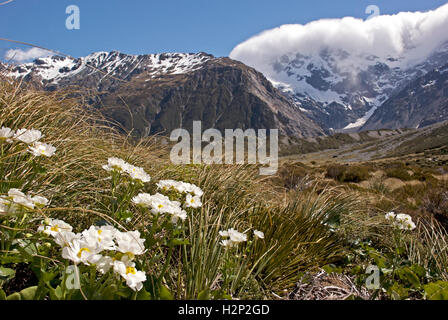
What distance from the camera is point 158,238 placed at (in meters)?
1.74

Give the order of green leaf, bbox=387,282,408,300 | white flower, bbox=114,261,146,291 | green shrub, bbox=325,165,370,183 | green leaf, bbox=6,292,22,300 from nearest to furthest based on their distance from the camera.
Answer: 1. white flower, bbox=114,261,146,291
2. green leaf, bbox=6,292,22,300
3. green leaf, bbox=387,282,408,300
4. green shrub, bbox=325,165,370,183

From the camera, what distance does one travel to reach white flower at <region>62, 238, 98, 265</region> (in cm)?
101

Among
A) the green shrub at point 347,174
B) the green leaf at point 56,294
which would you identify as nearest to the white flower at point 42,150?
the green leaf at point 56,294

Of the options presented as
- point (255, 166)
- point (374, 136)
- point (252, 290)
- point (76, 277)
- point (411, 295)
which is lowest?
point (411, 295)

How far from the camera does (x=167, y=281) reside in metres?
1.68

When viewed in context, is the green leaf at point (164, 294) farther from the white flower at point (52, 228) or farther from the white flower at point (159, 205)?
the white flower at point (52, 228)

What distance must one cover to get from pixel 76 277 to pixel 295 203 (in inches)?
117

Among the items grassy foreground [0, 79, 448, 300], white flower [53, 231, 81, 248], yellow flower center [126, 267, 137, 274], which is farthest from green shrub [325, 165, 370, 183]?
white flower [53, 231, 81, 248]

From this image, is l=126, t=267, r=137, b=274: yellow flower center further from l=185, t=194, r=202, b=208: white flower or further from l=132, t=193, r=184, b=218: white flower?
l=185, t=194, r=202, b=208: white flower

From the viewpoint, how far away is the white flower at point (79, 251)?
1010 mm
